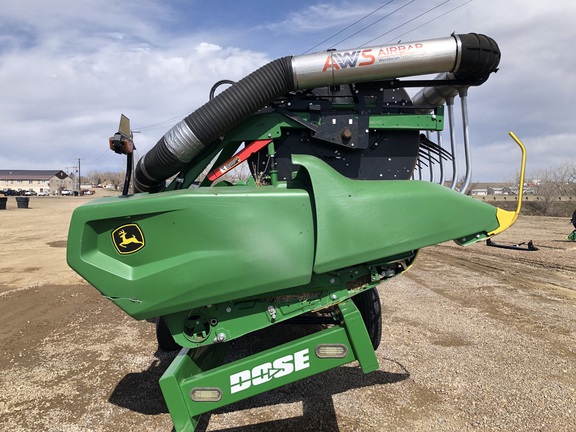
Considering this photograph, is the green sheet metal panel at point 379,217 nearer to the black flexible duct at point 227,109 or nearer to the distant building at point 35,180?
the black flexible duct at point 227,109

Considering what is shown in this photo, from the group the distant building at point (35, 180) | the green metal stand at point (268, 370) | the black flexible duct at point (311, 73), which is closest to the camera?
the green metal stand at point (268, 370)

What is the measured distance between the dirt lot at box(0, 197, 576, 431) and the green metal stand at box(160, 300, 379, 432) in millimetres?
674

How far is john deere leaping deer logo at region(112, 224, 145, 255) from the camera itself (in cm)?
229

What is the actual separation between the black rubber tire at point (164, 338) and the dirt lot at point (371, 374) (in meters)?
0.09

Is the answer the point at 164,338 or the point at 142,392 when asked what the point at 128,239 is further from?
the point at 164,338

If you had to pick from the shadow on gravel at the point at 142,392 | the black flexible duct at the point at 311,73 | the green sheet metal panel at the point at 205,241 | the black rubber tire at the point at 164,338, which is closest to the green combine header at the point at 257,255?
the green sheet metal panel at the point at 205,241

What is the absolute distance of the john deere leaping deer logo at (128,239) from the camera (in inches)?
90.0

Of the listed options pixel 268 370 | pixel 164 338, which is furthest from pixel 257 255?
pixel 164 338

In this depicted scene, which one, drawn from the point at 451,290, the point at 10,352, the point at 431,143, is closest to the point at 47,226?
the point at 10,352

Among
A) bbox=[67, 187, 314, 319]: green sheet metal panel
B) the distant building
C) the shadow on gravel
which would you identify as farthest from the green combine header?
the distant building

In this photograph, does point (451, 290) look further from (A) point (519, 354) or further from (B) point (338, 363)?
(B) point (338, 363)

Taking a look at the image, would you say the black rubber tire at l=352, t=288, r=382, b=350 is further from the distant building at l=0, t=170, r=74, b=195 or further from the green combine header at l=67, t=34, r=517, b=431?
the distant building at l=0, t=170, r=74, b=195

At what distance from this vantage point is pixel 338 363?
7.88 feet

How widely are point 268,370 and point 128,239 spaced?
3.52ft
